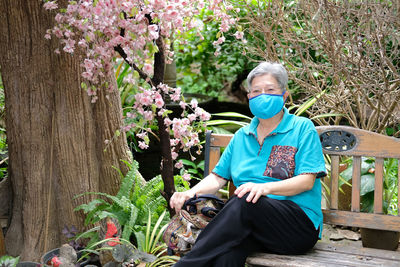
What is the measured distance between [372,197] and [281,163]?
133 centimetres

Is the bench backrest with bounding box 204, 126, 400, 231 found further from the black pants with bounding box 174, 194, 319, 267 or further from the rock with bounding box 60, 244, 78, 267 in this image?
the rock with bounding box 60, 244, 78, 267

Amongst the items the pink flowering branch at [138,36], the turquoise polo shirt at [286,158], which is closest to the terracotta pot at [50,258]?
the pink flowering branch at [138,36]

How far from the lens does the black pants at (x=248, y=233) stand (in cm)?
253

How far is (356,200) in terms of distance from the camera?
2.93m

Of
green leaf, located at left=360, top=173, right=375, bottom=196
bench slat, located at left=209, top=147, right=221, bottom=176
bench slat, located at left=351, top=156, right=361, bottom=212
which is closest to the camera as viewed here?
bench slat, located at left=351, top=156, right=361, bottom=212

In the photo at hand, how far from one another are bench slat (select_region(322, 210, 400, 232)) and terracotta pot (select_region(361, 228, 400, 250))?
500 millimetres

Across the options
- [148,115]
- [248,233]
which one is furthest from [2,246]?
[248,233]

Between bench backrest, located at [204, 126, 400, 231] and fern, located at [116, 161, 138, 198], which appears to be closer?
bench backrest, located at [204, 126, 400, 231]

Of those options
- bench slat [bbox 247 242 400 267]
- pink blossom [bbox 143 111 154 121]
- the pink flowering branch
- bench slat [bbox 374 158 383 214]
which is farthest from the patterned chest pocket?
pink blossom [bbox 143 111 154 121]

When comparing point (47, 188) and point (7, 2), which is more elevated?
point (7, 2)

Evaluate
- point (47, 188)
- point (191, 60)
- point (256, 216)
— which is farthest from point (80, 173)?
point (191, 60)

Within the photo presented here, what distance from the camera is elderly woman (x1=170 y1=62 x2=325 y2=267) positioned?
254cm

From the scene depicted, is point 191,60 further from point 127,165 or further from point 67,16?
point 67,16

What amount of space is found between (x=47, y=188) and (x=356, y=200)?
2.25m
